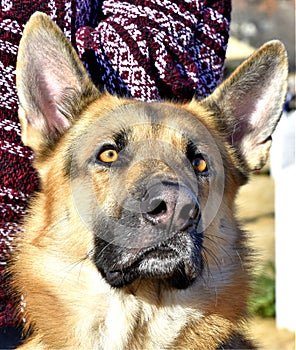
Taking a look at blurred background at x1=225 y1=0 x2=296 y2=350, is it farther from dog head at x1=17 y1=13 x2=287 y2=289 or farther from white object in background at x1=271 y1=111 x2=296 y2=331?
dog head at x1=17 y1=13 x2=287 y2=289

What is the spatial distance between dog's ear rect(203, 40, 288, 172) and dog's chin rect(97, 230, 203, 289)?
0.96m

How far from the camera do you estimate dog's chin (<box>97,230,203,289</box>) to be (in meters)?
2.87

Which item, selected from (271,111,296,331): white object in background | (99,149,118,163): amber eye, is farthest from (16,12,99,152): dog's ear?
(271,111,296,331): white object in background

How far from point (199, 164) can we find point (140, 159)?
35 cm

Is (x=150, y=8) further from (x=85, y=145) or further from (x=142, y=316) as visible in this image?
(x=142, y=316)

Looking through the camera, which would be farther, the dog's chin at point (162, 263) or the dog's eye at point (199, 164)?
the dog's eye at point (199, 164)

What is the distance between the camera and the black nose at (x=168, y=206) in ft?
8.99

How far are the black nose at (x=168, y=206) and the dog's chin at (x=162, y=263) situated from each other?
10cm

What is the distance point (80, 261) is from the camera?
327 centimetres

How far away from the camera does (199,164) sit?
3330 mm

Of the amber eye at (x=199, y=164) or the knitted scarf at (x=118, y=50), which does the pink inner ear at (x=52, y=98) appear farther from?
the amber eye at (x=199, y=164)

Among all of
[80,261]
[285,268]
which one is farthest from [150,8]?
[285,268]

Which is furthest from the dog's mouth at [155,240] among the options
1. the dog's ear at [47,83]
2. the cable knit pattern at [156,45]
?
the cable knit pattern at [156,45]

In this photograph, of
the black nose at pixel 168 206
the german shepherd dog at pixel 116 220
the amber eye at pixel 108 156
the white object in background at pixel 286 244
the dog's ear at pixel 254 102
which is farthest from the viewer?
the white object in background at pixel 286 244
